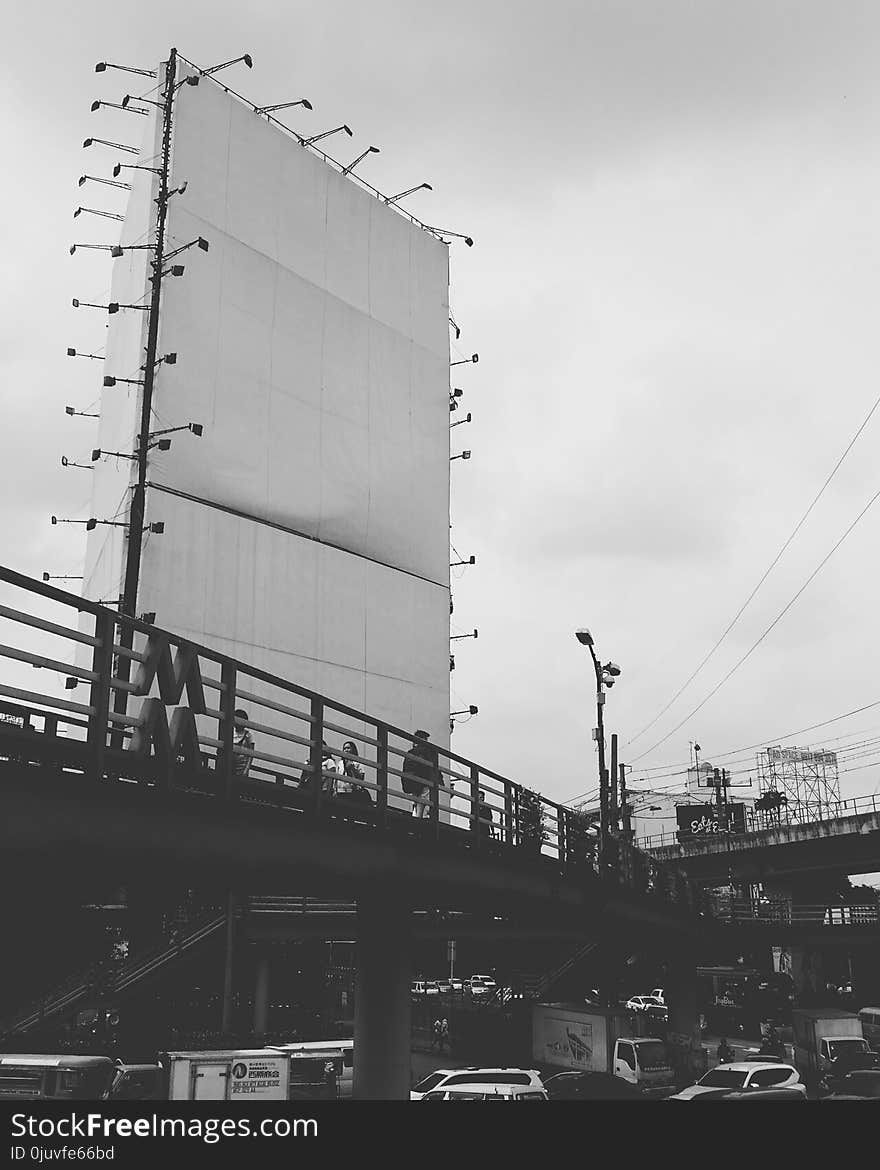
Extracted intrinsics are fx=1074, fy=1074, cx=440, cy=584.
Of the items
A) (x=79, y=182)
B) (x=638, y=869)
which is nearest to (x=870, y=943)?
(x=638, y=869)

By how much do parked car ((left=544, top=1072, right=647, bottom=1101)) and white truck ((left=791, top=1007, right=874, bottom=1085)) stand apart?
9098mm

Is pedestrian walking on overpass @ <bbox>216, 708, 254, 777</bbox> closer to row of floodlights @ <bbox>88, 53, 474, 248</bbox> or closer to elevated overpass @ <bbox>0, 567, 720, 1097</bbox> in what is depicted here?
elevated overpass @ <bbox>0, 567, 720, 1097</bbox>

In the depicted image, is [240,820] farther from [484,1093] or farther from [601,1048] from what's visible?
[601,1048]

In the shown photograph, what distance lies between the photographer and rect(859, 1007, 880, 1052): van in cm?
4266

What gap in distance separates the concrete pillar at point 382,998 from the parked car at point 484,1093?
276cm

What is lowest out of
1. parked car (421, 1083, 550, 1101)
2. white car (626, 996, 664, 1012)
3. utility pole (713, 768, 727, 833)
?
white car (626, 996, 664, 1012)

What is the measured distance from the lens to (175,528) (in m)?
44.5

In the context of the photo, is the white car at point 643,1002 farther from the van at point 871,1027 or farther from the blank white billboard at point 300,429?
the blank white billboard at point 300,429

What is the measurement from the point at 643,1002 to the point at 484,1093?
4238cm

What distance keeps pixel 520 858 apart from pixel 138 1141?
13987mm

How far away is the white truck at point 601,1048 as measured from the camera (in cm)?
3008

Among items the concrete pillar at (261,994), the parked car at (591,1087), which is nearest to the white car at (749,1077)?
the parked car at (591,1087)

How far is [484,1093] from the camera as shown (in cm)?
1942

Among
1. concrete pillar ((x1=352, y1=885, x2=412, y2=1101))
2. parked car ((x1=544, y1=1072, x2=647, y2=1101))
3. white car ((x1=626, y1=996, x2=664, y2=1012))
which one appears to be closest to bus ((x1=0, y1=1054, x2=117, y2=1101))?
→ concrete pillar ((x1=352, y1=885, x2=412, y2=1101))
